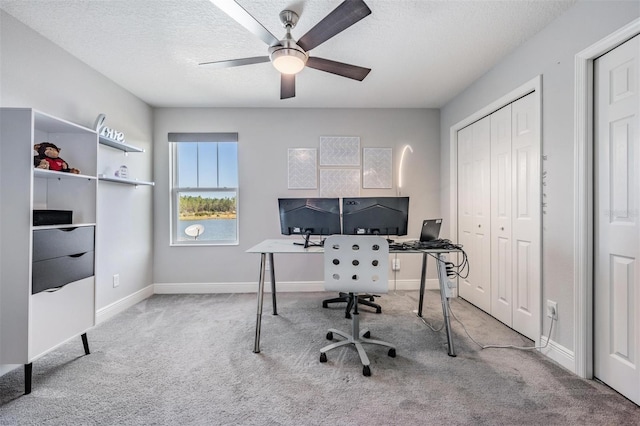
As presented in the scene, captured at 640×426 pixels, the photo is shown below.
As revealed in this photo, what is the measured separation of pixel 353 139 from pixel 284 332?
98.9 inches

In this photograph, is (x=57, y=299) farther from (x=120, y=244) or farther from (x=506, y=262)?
(x=506, y=262)

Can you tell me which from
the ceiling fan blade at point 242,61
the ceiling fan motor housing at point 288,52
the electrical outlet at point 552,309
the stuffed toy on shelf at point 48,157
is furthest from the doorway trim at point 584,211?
the stuffed toy on shelf at point 48,157

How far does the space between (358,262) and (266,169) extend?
2.25 meters

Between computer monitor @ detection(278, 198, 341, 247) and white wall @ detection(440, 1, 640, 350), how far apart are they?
5.12 ft

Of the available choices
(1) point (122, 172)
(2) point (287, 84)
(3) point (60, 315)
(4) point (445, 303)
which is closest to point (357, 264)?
(4) point (445, 303)

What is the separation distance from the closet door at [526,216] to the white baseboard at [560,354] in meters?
0.11

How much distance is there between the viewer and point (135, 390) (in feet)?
5.49

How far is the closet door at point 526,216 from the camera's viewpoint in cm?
217

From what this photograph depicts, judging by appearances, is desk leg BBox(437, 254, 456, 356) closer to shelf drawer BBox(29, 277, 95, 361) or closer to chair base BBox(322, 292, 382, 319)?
chair base BBox(322, 292, 382, 319)

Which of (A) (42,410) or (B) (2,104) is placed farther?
(B) (2,104)

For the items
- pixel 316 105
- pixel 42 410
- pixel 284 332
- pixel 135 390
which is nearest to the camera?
pixel 42 410

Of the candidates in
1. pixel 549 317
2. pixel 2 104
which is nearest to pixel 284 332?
pixel 549 317

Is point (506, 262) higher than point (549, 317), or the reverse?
point (506, 262)

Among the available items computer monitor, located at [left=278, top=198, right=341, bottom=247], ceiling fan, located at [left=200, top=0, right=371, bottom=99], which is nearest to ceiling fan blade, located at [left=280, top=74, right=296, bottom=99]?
ceiling fan, located at [left=200, top=0, right=371, bottom=99]
